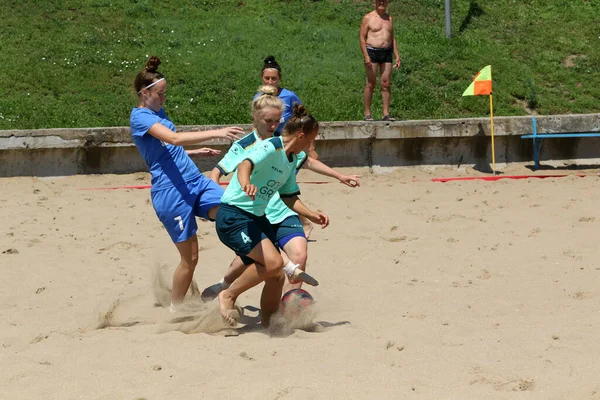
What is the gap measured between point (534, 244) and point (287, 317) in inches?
119

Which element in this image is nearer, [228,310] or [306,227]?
[228,310]

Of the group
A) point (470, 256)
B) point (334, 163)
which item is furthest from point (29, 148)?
point (470, 256)

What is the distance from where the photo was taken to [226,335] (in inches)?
213

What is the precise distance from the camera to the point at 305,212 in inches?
230

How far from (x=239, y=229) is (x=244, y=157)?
48 cm

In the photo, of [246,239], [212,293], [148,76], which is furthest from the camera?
[212,293]

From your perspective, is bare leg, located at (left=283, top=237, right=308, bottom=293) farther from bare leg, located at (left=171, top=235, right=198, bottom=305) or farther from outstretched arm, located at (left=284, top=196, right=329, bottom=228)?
bare leg, located at (left=171, top=235, right=198, bottom=305)

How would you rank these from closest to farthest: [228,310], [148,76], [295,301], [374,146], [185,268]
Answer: [228,310]
[295,301]
[148,76]
[185,268]
[374,146]

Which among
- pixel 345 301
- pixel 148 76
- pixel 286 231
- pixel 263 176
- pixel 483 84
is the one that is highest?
pixel 148 76

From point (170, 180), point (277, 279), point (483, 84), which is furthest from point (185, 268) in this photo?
point (483, 84)

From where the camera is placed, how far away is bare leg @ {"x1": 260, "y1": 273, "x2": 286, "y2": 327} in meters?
5.59

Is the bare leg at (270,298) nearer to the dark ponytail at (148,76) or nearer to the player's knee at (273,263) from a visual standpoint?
the player's knee at (273,263)

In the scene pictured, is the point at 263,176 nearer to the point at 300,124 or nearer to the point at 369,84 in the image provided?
the point at 300,124

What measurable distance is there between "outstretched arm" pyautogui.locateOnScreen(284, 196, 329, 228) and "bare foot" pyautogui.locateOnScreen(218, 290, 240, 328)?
76 cm
